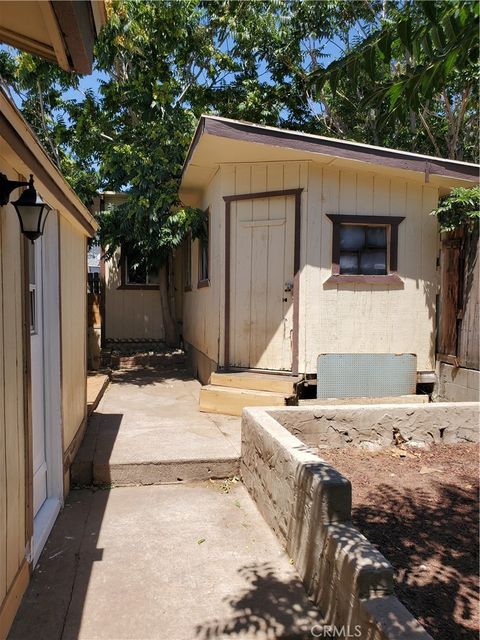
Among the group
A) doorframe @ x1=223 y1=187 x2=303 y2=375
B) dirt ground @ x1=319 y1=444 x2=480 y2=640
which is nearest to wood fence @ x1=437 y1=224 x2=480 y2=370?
dirt ground @ x1=319 y1=444 x2=480 y2=640

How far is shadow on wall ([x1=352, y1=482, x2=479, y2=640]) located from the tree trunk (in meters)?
8.18

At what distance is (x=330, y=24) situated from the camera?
11.0 m

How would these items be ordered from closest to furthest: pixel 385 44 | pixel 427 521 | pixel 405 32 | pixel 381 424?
pixel 405 32 → pixel 385 44 → pixel 427 521 → pixel 381 424

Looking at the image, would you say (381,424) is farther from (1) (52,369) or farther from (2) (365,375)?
(1) (52,369)

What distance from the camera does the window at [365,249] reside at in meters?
6.48

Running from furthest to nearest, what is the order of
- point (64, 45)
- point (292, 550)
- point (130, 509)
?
point (130, 509), point (292, 550), point (64, 45)

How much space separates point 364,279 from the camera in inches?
258

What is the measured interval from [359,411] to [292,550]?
208 centimetres

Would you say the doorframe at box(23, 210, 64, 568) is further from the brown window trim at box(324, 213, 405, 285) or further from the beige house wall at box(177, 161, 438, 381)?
the brown window trim at box(324, 213, 405, 285)

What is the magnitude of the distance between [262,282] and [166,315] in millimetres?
5356

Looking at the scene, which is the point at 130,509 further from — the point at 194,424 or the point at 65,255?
the point at 65,255

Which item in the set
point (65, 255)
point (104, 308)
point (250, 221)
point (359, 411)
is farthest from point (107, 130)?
point (359, 411)

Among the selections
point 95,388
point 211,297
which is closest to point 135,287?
point 211,297

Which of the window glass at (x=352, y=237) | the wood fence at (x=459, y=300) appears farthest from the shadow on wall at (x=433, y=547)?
the window glass at (x=352, y=237)
